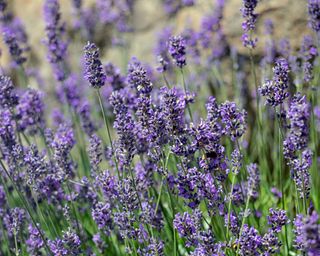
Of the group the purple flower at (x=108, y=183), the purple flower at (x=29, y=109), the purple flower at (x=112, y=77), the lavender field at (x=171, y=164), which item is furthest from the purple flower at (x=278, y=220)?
the purple flower at (x=29, y=109)

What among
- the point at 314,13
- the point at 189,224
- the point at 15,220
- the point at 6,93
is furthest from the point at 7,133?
the point at 314,13

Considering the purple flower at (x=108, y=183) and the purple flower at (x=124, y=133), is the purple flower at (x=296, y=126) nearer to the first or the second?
the purple flower at (x=124, y=133)

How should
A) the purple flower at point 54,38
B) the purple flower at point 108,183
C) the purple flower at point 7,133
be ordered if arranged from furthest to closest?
1. the purple flower at point 54,38
2. the purple flower at point 7,133
3. the purple flower at point 108,183

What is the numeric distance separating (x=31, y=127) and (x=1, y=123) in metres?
1.16

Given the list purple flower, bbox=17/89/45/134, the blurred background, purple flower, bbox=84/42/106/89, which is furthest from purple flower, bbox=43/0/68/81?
purple flower, bbox=84/42/106/89

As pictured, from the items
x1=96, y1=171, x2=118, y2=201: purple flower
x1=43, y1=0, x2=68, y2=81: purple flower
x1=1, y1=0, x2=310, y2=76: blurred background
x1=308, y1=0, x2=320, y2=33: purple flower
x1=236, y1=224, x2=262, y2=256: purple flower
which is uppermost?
x1=1, y1=0, x2=310, y2=76: blurred background

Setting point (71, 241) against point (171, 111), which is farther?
point (71, 241)

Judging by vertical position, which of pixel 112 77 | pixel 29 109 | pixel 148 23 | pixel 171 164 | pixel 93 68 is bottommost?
pixel 93 68

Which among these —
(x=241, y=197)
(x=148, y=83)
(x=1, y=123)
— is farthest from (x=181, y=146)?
(x=1, y=123)

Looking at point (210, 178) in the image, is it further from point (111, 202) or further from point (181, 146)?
point (111, 202)

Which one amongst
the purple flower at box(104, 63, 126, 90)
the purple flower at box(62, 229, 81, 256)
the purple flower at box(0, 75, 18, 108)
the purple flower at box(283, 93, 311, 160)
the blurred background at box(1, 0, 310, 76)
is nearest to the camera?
the purple flower at box(283, 93, 311, 160)

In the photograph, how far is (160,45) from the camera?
6.03 m

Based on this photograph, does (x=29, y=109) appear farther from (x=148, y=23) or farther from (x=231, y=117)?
(x=148, y=23)

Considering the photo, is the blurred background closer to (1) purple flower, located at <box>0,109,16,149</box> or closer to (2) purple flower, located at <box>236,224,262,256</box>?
(1) purple flower, located at <box>0,109,16,149</box>
